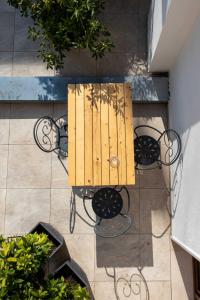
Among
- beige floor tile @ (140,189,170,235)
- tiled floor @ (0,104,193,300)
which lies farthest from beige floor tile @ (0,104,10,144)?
beige floor tile @ (140,189,170,235)

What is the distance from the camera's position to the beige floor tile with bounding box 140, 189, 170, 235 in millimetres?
4281

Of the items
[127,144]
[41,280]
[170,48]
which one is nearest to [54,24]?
[170,48]

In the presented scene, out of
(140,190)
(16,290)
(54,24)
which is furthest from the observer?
(140,190)

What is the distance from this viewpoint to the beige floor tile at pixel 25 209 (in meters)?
4.30

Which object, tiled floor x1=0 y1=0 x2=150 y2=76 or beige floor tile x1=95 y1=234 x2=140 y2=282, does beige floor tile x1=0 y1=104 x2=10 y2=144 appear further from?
beige floor tile x1=95 y1=234 x2=140 y2=282

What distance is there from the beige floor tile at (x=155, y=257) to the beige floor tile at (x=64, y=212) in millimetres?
647

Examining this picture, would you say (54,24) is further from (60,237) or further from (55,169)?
(60,237)

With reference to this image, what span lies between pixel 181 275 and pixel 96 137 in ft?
6.25

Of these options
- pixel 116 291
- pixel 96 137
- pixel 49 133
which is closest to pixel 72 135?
pixel 96 137

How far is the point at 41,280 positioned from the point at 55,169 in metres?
1.32

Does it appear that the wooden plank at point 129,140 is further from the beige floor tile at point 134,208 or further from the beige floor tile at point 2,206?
the beige floor tile at point 2,206

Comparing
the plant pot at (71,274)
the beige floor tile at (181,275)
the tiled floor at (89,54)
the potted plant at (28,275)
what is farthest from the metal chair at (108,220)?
the tiled floor at (89,54)

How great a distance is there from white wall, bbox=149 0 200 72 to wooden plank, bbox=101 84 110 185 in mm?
758

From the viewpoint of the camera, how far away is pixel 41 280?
360 cm
